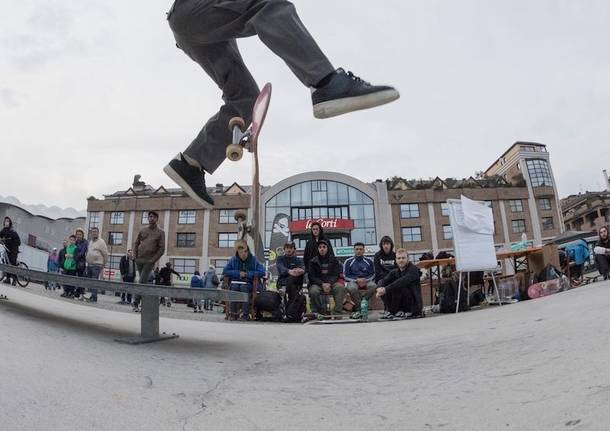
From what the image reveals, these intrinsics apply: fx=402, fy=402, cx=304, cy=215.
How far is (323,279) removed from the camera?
5.86 meters

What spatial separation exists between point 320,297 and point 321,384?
4.58 meters

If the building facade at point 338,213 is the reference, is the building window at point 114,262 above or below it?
below

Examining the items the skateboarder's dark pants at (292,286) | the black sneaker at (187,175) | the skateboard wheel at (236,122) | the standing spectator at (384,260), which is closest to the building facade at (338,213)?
the standing spectator at (384,260)

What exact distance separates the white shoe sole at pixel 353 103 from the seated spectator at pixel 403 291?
346cm

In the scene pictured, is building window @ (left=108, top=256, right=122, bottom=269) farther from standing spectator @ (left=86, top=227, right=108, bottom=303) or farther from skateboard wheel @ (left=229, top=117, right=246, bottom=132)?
skateboard wheel @ (left=229, top=117, right=246, bottom=132)

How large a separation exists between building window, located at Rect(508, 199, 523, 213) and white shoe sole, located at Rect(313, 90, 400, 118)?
42.4m

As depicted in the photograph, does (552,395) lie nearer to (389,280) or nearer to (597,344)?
(597,344)

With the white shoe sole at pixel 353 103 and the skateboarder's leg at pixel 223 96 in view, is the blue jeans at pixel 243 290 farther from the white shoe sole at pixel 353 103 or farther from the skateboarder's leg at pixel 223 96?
the white shoe sole at pixel 353 103

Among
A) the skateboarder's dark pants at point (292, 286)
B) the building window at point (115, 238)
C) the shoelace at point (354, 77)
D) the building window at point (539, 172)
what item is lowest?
the skateboarder's dark pants at point (292, 286)

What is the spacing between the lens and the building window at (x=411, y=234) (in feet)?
124

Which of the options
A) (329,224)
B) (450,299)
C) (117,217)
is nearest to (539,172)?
(329,224)

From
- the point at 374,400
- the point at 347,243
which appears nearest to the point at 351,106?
the point at 374,400

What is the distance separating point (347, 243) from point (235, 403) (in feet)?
117

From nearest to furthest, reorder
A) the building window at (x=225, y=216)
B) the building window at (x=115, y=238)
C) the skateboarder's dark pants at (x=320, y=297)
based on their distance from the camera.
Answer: the skateboarder's dark pants at (x=320, y=297), the building window at (x=225, y=216), the building window at (x=115, y=238)
